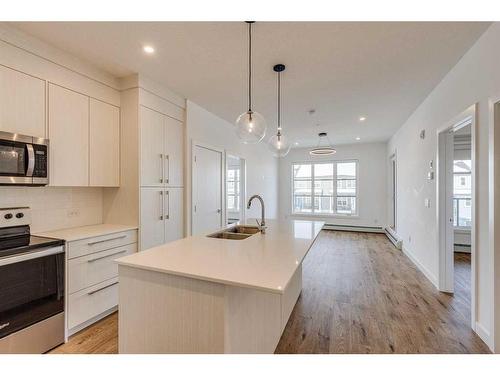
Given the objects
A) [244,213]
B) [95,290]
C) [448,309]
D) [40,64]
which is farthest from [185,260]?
[244,213]

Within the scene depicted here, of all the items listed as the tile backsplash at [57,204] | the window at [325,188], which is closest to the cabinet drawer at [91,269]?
the tile backsplash at [57,204]

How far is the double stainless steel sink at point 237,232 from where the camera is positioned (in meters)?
2.42

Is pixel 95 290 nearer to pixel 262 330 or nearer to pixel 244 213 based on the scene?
pixel 262 330

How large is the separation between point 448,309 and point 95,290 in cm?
373

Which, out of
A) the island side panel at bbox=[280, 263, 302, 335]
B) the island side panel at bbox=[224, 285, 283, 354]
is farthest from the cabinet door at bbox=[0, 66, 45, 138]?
the island side panel at bbox=[280, 263, 302, 335]

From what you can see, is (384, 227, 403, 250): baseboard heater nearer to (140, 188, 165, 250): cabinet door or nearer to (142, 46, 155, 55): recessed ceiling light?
(140, 188, 165, 250): cabinet door

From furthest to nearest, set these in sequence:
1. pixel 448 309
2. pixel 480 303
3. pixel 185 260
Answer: pixel 448 309, pixel 480 303, pixel 185 260

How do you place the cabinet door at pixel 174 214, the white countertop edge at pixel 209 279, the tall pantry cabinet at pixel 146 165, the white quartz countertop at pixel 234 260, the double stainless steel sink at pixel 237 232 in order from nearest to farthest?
1. the white countertop edge at pixel 209 279
2. the white quartz countertop at pixel 234 260
3. the double stainless steel sink at pixel 237 232
4. the tall pantry cabinet at pixel 146 165
5. the cabinet door at pixel 174 214

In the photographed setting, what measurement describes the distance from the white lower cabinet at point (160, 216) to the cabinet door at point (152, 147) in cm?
16

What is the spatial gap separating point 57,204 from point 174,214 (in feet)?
4.29

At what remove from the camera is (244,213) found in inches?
216

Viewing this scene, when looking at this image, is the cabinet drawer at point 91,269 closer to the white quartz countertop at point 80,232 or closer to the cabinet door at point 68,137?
the white quartz countertop at point 80,232

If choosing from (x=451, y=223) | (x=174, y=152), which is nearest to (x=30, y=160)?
(x=174, y=152)

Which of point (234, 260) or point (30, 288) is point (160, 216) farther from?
point (234, 260)
